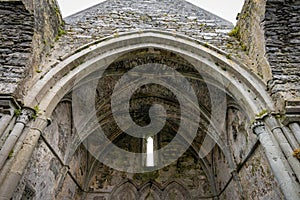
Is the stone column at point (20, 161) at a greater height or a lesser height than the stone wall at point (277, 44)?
lesser

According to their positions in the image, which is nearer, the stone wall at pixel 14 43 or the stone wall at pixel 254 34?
the stone wall at pixel 14 43

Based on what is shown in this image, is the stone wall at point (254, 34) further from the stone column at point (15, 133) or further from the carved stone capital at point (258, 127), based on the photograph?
the stone column at point (15, 133)

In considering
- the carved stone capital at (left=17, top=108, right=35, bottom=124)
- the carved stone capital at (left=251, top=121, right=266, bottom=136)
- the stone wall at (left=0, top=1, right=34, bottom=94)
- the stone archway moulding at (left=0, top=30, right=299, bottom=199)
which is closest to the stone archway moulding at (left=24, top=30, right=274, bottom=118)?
the stone archway moulding at (left=0, top=30, right=299, bottom=199)

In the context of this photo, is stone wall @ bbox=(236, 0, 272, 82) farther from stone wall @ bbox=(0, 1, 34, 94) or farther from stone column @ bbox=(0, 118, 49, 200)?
stone wall @ bbox=(0, 1, 34, 94)

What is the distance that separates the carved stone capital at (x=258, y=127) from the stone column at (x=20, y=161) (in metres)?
3.68

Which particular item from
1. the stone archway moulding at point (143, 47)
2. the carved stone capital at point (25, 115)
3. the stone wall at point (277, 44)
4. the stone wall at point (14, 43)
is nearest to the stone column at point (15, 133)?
the carved stone capital at point (25, 115)

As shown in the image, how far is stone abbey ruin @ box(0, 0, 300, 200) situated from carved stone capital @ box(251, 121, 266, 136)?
0.7 inches

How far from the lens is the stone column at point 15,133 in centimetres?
325

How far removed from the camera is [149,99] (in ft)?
22.7

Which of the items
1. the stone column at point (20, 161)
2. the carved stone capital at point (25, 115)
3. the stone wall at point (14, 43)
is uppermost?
the stone wall at point (14, 43)

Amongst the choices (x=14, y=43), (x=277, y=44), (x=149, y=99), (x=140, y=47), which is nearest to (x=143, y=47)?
(x=140, y=47)

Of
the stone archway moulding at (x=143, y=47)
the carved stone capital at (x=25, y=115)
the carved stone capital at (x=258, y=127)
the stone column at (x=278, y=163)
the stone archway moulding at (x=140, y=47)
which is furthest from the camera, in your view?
the stone archway moulding at (x=140, y=47)

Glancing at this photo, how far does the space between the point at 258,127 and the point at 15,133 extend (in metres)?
4.00

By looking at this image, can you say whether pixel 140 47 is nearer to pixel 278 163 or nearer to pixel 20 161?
pixel 20 161
